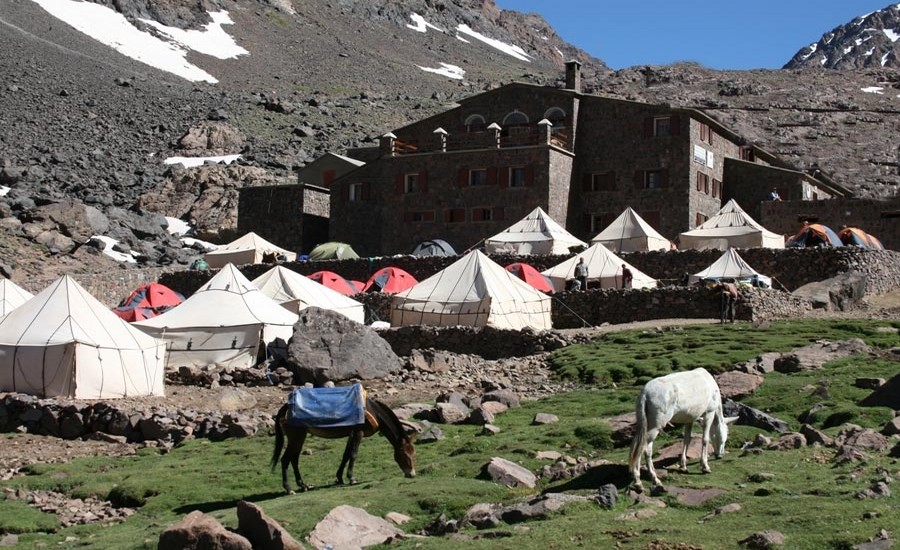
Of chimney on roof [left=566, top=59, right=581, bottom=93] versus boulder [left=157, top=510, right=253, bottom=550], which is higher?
chimney on roof [left=566, top=59, right=581, bottom=93]

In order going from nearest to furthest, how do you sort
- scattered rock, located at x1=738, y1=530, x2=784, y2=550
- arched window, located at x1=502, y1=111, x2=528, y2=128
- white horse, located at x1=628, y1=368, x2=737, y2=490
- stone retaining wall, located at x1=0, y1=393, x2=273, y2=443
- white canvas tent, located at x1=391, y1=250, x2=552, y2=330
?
1. scattered rock, located at x1=738, y1=530, x2=784, y2=550
2. white horse, located at x1=628, y1=368, x2=737, y2=490
3. stone retaining wall, located at x1=0, y1=393, x2=273, y2=443
4. white canvas tent, located at x1=391, y1=250, x2=552, y2=330
5. arched window, located at x1=502, y1=111, x2=528, y2=128

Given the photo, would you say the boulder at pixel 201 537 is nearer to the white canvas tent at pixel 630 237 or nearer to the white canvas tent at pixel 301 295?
the white canvas tent at pixel 301 295

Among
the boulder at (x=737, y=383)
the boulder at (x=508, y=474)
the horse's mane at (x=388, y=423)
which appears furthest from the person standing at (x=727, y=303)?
the boulder at (x=508, y=474)

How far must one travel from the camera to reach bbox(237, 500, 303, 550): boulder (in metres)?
15.4

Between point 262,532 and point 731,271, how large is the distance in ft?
120

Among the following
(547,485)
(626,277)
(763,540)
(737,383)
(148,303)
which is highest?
(626,277)

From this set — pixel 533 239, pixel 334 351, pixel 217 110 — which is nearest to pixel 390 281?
pixel 533 239

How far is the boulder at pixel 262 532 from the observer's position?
15430 millimetres

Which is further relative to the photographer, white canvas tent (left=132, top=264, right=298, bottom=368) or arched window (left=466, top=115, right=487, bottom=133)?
arched window (left=466, top=115, right=487, bottom=133)

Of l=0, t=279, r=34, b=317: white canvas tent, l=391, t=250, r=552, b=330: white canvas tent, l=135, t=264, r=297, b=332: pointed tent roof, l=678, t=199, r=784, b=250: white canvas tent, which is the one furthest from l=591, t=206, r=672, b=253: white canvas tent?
l=0, t=279, r=34, b=317: white canvas tent

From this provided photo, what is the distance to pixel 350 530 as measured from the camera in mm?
17156

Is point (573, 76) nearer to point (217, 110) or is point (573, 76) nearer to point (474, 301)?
point (474, 301)

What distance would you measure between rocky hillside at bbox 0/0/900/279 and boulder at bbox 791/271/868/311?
41.2 metres

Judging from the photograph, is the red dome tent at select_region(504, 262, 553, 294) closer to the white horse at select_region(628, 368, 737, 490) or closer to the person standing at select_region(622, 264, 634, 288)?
the person standing at select_region(622, 264, 634, 288)
